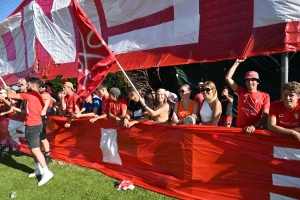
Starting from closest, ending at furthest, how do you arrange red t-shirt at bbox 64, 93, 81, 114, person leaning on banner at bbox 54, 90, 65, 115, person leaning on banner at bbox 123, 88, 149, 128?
person leaning on banner at bbox 123, 88, 149, 128
red t-shirt at bbox 64, 93, 81, 114
person leaning on banner at bbox 54, 90, 65, 115

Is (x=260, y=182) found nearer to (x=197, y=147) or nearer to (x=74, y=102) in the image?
(x=197, y=147)

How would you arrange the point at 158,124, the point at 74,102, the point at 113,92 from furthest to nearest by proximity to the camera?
the point at 74,102, the point at 113,92, the point at 158,124

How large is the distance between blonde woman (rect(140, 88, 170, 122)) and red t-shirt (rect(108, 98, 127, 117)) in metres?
0.56

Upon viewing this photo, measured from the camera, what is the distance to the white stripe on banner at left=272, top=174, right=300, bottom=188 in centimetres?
278

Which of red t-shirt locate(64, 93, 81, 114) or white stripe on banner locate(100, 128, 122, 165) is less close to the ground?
red t-shirt locate(64, 93, 81, 114)

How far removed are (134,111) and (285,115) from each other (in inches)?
90.9

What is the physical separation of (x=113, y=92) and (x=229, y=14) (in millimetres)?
2219

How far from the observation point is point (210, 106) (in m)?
3.66

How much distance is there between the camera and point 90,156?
16.1 ft

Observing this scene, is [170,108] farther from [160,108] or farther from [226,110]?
[226,110]

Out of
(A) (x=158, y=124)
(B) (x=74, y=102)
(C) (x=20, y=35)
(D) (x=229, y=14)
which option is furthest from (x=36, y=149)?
(C) (x=20, y=35)

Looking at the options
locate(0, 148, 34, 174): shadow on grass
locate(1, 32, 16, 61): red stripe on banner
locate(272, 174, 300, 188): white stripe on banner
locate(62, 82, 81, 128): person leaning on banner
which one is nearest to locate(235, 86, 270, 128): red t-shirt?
locate(272, 174, 300, 188): white stripe on banner

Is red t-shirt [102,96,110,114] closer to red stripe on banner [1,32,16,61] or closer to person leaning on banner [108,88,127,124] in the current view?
person leaning on banner [108,88,127,124]

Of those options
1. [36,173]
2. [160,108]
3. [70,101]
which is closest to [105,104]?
[160,108]
